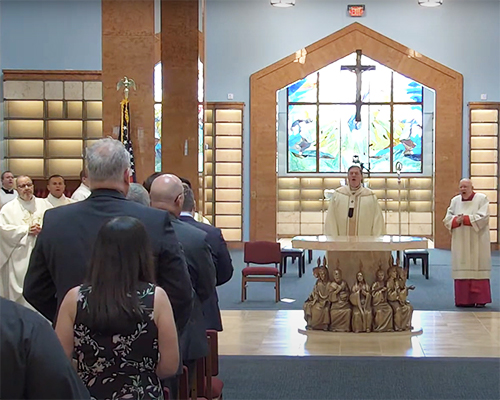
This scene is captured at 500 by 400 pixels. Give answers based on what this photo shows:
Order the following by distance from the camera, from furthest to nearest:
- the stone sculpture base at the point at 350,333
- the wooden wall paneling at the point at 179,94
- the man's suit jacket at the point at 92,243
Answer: the wooden wall paneling at the point at 179,94, the stone sculpture base at the point at 350,333, the man's suit jacket at the point at 92,243

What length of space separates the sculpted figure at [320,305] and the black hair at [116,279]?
5433mm

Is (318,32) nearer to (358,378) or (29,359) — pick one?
(358,378)

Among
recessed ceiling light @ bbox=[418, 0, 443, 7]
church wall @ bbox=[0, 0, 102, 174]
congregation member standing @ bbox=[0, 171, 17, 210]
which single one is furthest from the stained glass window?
congregation member standing @ bbox=[0, 171, 17, 210]

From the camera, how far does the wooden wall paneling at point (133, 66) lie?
29.0 ft

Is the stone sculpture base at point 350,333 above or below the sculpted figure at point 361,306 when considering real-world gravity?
below

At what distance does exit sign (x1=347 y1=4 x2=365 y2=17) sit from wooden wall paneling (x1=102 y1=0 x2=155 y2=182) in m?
8.53

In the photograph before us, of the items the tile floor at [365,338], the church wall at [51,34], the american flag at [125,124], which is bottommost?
the tile floor at [365,338]

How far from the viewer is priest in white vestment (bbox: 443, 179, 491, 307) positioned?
9422 millimetres

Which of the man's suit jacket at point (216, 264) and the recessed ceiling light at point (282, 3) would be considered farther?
the recessed ceiling light at point (282, 3)

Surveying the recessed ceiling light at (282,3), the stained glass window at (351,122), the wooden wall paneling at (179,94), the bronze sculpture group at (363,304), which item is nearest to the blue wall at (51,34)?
the recessed ceiling light at (282,3)

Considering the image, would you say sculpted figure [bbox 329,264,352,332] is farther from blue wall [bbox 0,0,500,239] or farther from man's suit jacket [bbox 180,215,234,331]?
blue wall [bbox 0,0,500,239]

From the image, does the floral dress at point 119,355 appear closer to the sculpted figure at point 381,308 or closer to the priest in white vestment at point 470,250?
the sculpted figure at point 381,308

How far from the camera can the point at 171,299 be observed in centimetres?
288

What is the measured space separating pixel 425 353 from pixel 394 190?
11674 mm
